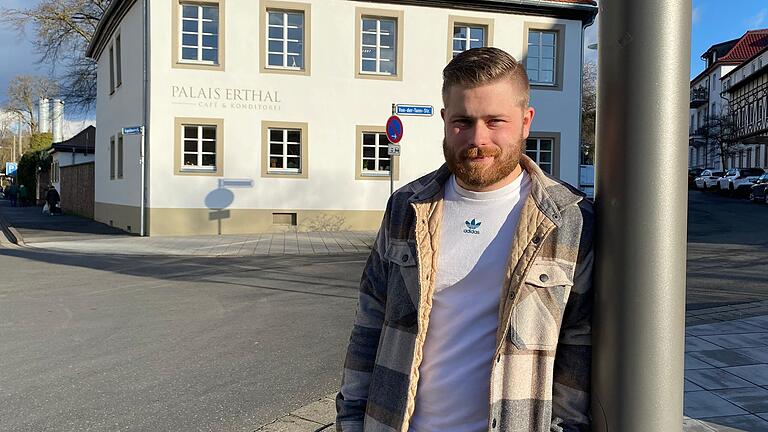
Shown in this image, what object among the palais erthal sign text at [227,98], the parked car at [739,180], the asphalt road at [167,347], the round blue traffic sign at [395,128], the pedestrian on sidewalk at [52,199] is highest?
the palais erthal sign text at [227,98]

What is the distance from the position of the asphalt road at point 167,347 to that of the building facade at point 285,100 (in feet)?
28.2

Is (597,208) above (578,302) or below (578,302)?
above

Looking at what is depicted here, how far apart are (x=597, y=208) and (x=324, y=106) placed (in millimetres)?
19177

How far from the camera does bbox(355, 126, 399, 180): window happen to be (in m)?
20.7

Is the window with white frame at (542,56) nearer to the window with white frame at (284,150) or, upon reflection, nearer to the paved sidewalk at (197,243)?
A: the paved sidewalk at (197,243)

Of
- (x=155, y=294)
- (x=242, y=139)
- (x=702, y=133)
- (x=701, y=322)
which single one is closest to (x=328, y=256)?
(x=155, y=294)

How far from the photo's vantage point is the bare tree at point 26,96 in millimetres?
60469

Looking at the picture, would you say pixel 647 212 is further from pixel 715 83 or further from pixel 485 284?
pixel 715 83

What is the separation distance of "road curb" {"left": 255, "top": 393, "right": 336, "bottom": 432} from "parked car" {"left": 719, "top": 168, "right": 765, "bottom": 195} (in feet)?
122

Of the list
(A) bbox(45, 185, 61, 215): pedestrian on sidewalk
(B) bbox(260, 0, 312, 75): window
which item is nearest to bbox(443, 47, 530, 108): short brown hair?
(B) bbox(260, 0, 312, 75): window

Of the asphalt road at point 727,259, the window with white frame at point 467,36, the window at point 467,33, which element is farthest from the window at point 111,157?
the asphalt road at point 727,259

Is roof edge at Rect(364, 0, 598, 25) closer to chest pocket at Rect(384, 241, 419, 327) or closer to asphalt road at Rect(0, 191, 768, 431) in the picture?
asphalt road at Rect(0, 191, 768, 431)

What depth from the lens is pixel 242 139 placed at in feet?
65.1

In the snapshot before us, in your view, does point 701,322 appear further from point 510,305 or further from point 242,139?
point 242,139
